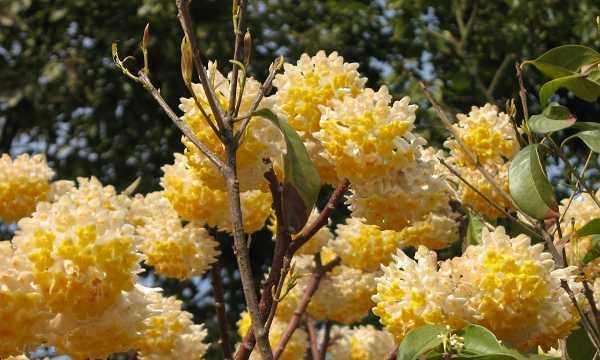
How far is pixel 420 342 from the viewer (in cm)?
76

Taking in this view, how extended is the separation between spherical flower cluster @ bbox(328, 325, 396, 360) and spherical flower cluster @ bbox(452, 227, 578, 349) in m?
0.83

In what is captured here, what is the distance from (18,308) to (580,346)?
1.75ft

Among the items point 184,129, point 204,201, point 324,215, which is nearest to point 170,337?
point 204,201

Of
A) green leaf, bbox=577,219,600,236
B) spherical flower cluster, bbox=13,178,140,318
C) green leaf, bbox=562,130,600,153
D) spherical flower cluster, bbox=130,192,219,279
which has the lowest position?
spherical flower cluster, bbox=13,178,140,318

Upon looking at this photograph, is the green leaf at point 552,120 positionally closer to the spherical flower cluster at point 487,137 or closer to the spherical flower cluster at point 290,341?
the spherical flower cluster at point 487,137

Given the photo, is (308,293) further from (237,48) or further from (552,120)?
(237,48)

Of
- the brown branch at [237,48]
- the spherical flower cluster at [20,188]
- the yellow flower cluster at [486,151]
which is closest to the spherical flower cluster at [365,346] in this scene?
the yellow flower cluster at [486,151]

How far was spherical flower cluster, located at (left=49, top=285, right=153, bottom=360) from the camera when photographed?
0.82 meters

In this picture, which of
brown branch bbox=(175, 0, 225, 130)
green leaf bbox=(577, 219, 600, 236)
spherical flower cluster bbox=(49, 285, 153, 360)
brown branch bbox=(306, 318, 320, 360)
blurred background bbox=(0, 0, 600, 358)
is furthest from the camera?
blurred background bbox=(0, 0, 600, 358)

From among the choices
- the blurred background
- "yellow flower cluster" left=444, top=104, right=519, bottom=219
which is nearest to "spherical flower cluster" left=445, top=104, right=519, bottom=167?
"yellow flower cluster" left=444, top=104, right=519, bottom=219

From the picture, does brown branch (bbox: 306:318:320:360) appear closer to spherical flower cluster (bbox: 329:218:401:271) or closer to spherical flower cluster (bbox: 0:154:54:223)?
spherical flower cluster (bbox: 329:218:401:271)

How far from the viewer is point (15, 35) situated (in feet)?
14.0

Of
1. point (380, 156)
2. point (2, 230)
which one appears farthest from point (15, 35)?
point (380, 156)

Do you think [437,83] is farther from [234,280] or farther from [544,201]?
[544,201]
